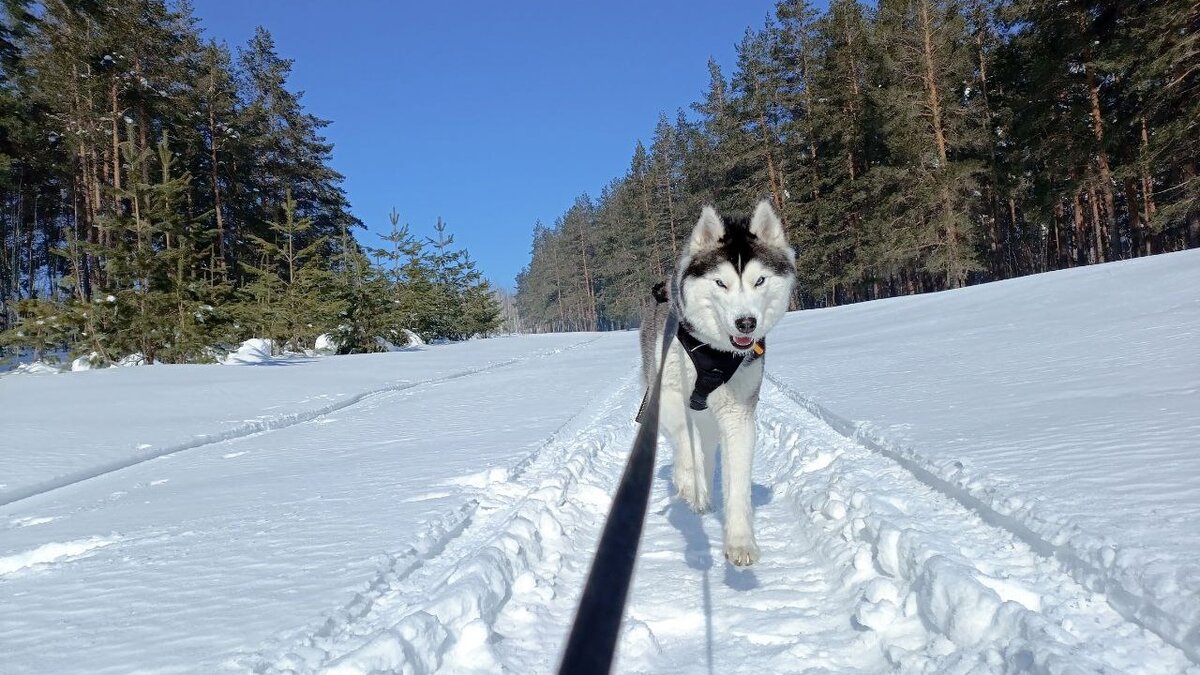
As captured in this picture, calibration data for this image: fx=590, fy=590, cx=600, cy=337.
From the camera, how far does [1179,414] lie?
352 cm

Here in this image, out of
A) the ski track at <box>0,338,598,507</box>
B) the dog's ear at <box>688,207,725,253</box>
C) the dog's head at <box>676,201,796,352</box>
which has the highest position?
the dog's ear at <box>688,207,725,253</box>

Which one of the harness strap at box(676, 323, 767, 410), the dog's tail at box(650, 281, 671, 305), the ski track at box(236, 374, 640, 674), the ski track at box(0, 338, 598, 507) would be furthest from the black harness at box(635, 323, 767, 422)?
the ski track at box(0, 338, 598, 507)

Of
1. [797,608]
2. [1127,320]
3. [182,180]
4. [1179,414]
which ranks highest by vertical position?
[182,180]

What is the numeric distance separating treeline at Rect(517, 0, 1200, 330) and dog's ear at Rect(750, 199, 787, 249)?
21.0m

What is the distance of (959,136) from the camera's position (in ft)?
90.7

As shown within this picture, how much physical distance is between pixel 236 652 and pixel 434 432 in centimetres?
450

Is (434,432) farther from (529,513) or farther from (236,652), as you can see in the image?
(236,652)

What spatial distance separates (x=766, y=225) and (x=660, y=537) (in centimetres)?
203

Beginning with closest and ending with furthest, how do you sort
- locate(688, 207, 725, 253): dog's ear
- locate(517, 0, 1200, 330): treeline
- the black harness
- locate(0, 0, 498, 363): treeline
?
1. the black harness
2. locate(688, 207, 725, 253): dog's ear
3. locate(0, 0, 498, 363): treeline
4. locate(517, 0, 1200, 330): treeline

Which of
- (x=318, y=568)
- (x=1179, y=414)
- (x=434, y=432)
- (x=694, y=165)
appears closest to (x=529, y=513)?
(x=318, y=568)

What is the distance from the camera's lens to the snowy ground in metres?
2.14

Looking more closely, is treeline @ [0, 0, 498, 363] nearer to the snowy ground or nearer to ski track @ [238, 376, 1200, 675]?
the snowy ground

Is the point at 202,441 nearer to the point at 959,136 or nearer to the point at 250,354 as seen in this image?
the point at 250,354

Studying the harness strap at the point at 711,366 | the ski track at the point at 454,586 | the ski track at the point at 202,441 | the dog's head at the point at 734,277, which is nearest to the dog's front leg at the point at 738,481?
the harness strap at the point at 711,366
